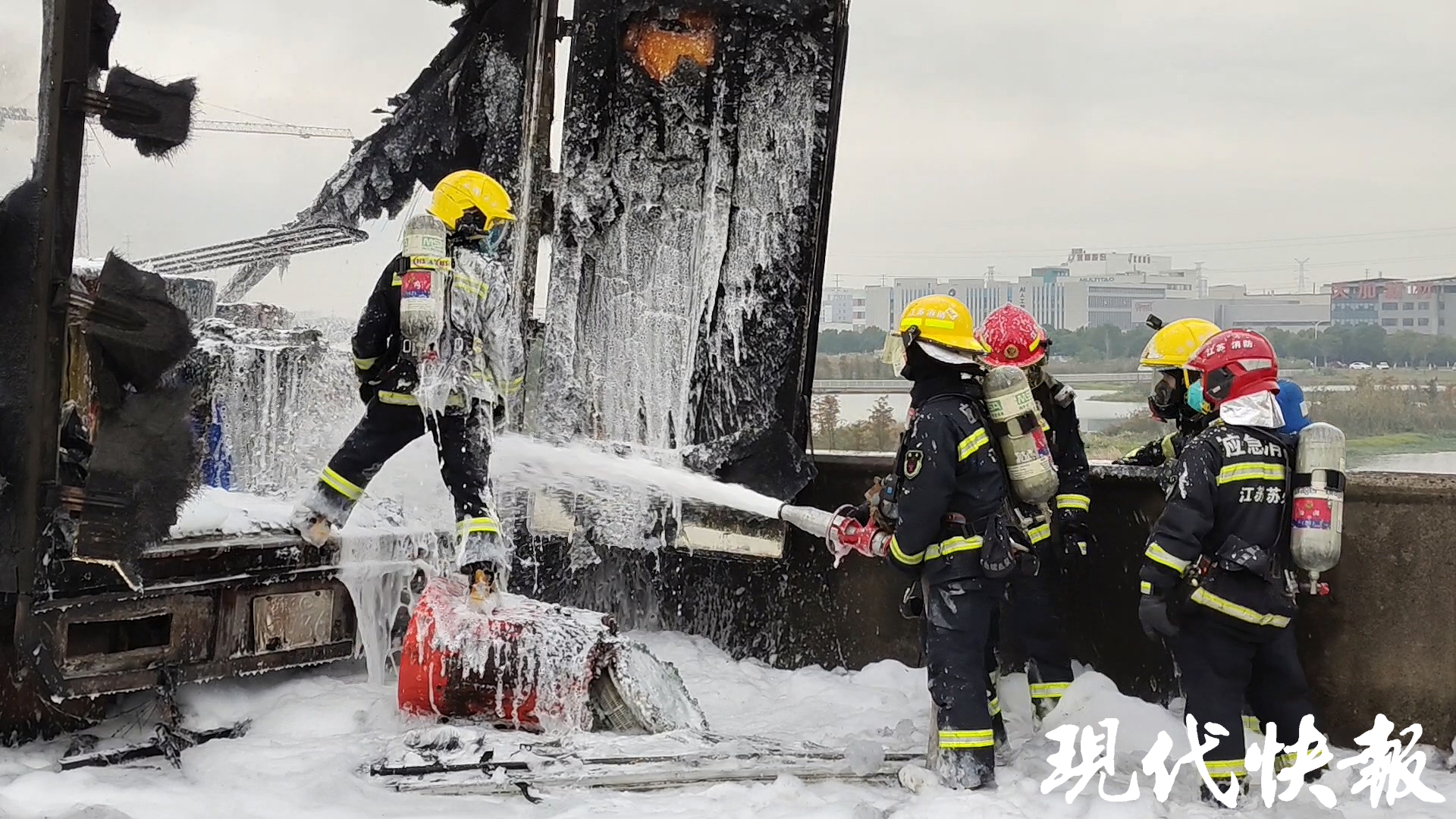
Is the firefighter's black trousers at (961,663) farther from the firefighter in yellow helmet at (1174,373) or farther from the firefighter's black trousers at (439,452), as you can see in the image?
the firefighter's black trousers at (439,452)

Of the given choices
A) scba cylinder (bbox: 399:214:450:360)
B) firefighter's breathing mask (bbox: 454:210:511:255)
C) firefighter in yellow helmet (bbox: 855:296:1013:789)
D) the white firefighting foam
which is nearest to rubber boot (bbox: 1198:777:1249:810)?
firefighter in yellow helmet (bbox: 855:296:1013:789)

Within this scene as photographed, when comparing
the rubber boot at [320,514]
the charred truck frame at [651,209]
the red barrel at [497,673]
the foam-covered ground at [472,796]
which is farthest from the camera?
the charred truck frame at [651,209]

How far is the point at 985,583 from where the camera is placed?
3961mm

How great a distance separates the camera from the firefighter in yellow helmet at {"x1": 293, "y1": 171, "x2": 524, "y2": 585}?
4.46 m

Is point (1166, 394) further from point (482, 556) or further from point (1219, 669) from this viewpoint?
point (482, 556)

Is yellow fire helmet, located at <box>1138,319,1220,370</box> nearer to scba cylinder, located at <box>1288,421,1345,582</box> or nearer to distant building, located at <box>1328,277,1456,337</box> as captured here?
scba cylinder, located at <box>1288,421,1345,582</box>

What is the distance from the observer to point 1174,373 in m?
4.84

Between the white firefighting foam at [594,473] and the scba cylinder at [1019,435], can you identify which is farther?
the white firefighting foam at [594,473]

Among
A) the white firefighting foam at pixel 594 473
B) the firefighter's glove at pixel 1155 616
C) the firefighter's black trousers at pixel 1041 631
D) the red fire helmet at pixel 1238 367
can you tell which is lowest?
the firefighter's black trousers at pixel 1041 631

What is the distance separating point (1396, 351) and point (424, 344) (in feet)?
18.4

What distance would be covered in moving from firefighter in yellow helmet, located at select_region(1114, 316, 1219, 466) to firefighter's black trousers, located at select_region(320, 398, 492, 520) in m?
2.76

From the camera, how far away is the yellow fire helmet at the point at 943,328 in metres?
3.97

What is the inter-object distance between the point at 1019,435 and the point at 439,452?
223 cm
